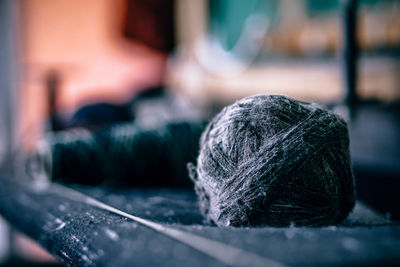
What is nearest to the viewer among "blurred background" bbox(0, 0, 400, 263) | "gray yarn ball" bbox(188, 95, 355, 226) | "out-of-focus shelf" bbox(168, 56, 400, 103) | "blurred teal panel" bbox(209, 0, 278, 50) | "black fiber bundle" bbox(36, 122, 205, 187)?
"gray yarn ball" bbox(188, 95, 355, 226)

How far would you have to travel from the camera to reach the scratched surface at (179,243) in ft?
0.84

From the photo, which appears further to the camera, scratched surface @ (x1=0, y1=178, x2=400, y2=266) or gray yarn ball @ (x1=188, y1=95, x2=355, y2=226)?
gray yarn ball @ (x1=188, y1=95, x2=355, y2=226)

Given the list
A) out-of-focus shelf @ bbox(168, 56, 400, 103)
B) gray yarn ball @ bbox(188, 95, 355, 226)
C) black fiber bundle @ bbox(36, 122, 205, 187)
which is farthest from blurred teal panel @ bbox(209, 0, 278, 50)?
gray yarn ball @ bbox(188, 95, 355, 226)

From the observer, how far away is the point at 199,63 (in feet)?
6.17

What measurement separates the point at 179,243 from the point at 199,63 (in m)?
1.64

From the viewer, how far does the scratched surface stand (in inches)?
10.1

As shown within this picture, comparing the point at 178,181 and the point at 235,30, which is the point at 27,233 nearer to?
the point at 178,181

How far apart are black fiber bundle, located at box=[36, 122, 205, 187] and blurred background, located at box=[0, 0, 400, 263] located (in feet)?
0.95

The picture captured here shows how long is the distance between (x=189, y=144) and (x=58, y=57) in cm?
219

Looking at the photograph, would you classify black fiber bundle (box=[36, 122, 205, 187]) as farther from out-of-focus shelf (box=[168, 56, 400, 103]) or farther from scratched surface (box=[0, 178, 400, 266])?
out-of-focus shelf (box=[168, 56, 400, 103])

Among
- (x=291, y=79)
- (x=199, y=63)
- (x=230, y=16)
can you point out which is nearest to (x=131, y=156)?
(x=291, y=79)

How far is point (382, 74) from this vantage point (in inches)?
46.8

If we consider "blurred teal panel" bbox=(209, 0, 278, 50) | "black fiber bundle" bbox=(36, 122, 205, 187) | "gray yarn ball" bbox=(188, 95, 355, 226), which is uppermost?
"blurred teal panel" bbox=(209, 0, 278, 50)

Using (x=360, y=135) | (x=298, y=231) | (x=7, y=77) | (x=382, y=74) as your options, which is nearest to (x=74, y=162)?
(x=298, y=231)
